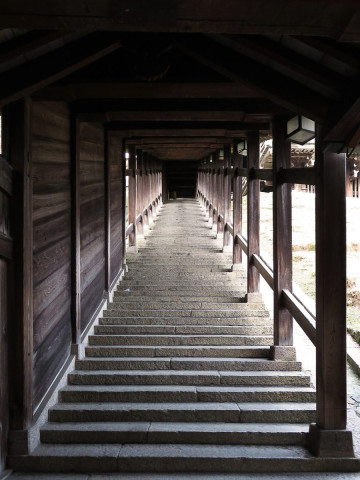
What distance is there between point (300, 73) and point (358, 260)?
28.8ft

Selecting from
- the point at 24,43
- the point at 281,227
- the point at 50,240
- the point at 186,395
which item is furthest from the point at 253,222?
the point at 24,43

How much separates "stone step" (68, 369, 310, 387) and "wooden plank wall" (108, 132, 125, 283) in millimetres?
2846

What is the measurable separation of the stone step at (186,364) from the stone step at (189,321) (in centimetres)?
111

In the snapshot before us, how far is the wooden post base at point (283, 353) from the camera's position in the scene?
6.99 metres

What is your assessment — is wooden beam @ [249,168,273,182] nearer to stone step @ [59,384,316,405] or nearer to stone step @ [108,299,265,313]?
stone step @ [108,299,265,313]

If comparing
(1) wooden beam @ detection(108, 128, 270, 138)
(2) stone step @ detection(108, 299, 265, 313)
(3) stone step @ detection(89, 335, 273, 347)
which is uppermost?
(1) wooden beam @ detection(108, 128, 270, 138)

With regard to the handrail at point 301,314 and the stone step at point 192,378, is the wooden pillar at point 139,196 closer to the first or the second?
the stone step at point 192,378

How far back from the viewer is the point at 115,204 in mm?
10086

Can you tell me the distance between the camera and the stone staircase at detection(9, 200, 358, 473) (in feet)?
17.4

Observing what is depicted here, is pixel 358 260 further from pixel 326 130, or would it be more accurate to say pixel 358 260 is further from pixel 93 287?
pixel 326 130

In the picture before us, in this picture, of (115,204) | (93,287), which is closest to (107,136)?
(115,204)

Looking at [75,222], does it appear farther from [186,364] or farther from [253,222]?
[253,222]

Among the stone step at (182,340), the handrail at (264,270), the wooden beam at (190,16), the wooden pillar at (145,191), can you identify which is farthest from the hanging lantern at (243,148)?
the wooden beam at (190,16)

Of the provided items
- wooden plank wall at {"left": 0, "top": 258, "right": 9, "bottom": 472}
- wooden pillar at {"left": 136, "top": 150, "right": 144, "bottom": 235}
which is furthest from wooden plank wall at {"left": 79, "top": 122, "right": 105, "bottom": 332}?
wooden pillar at {"left": 136, "top": 150, "right": 144, "bottom": 235}
